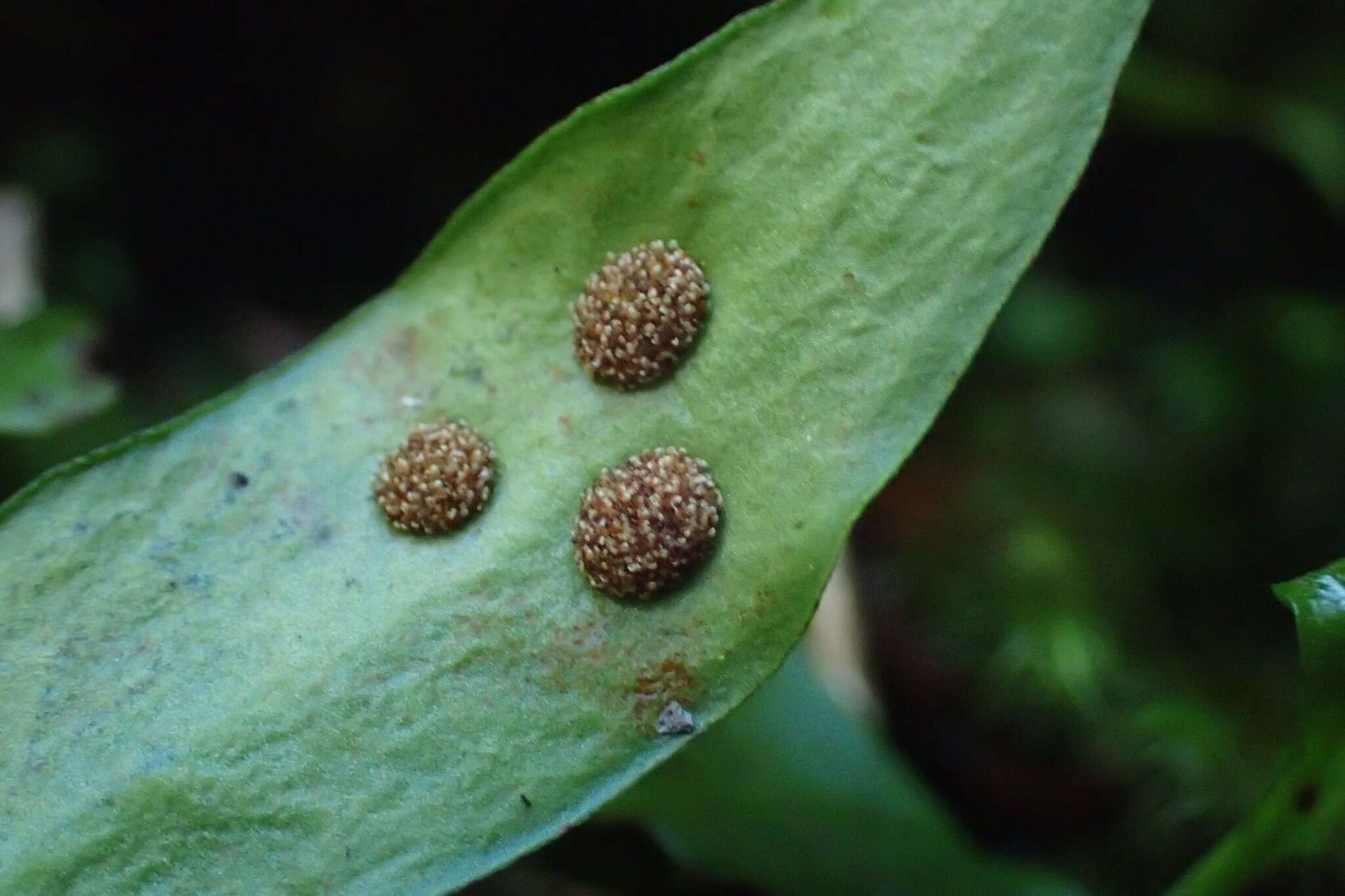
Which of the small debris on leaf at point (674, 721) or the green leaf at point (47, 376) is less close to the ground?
the green leaf at point (47, 376)

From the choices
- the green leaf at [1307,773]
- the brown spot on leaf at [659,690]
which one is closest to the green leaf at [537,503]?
the brown spot on leaf at [659,690]

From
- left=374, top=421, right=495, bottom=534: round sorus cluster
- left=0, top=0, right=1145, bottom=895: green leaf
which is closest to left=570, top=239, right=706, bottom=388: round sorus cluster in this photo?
left=0, top=0, right=1145, bottom=895: green leaf

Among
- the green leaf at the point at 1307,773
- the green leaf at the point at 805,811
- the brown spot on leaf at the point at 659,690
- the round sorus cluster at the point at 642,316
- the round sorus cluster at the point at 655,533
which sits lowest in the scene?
the green leaf at the point at 805,811

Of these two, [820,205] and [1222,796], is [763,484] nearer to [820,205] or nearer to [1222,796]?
[820,205]

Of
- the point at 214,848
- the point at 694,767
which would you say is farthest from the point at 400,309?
the point at 694,767

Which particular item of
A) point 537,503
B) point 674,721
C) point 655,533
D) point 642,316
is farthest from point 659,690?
point 642,316

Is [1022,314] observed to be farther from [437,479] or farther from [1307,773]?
[437,479]

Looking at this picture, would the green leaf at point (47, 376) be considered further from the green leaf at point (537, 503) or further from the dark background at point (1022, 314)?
the green leaf at point (537, 503)
